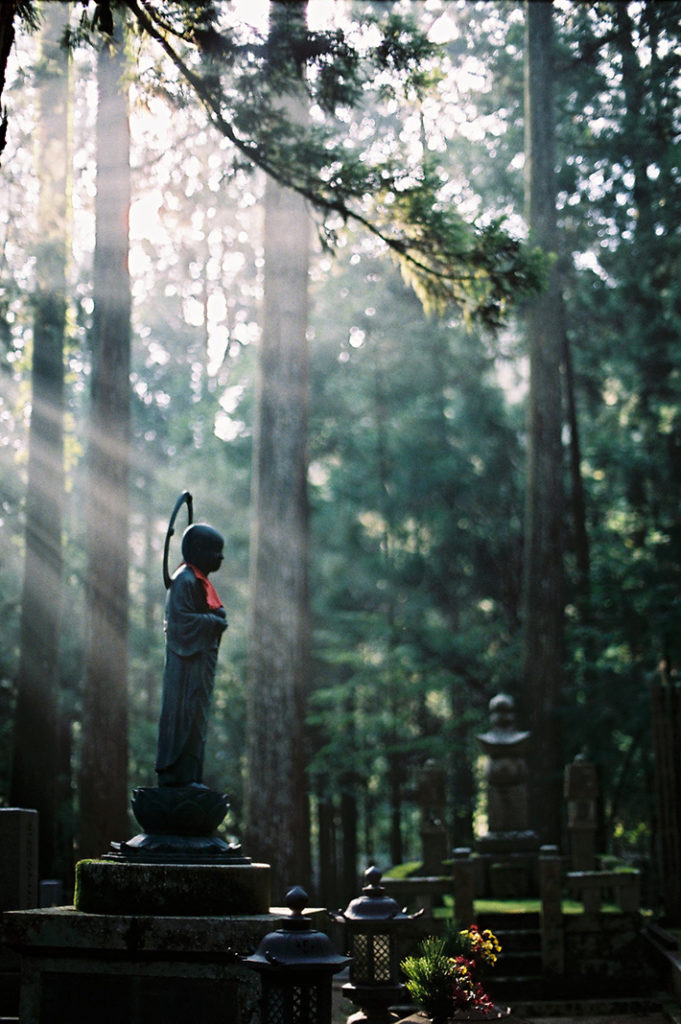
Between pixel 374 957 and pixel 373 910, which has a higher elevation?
pixel 373 910

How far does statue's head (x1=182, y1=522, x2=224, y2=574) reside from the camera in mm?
7949

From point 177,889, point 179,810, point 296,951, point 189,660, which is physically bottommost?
point 296,951

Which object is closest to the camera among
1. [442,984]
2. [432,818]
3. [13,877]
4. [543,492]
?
[442,984]

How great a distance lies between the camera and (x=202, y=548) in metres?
7.95

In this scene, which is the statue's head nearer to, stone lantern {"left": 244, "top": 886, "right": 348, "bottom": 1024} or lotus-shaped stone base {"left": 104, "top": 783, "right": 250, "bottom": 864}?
lotus-shaped stone base {"left": 104, "top": 783, "right": 250, "bottom": 864}

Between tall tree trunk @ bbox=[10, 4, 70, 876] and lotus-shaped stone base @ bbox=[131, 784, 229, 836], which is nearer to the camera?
lotus-shaped stone base @ bbox=[131, 784, 229, 836]

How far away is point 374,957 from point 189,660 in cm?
225

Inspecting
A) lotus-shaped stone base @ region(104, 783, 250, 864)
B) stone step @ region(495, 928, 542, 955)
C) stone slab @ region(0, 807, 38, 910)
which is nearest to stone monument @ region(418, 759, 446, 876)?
stone step @ region(495, 928, 542, 955)

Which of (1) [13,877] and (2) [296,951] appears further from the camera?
(1) [13,877]

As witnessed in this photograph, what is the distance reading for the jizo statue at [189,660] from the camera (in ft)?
24.6

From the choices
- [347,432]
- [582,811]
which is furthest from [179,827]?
[347,432]

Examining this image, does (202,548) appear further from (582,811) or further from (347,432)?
(347,432)

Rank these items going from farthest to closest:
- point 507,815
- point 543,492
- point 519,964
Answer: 1. point 543,492
2. point 507,815
3. point 519,964

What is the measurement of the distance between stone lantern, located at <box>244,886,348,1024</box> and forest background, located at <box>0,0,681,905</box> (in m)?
6.29
